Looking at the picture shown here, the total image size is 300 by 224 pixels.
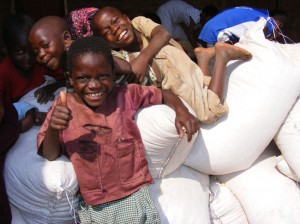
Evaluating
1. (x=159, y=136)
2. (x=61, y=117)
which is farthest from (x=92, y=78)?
(x=159, y=136)

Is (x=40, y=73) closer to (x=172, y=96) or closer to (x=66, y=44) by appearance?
(x=66, y=44)

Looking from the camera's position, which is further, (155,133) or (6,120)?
(6,120)

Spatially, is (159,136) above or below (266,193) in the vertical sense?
above

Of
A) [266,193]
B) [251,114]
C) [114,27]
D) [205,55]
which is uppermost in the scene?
[114,27]

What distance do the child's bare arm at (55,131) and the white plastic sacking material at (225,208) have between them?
2.43ft

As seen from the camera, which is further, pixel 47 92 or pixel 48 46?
pixel 47 92

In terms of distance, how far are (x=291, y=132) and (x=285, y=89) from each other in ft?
0.66

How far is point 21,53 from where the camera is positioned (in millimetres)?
1938

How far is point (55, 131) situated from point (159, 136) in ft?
1.24

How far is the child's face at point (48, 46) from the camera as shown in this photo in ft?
5.72

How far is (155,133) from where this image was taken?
5.05 feet

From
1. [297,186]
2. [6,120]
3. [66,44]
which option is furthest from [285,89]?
[6,120]

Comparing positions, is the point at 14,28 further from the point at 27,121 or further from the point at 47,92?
the point at 27,121

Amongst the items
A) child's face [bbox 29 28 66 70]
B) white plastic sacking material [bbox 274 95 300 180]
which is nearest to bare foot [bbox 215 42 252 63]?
white plastic sacking material [bbox 274 95 300 180]
